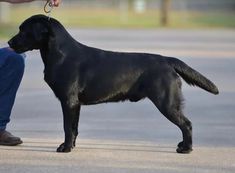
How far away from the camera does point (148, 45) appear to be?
24.8 meters

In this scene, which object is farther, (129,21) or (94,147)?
(129,21)

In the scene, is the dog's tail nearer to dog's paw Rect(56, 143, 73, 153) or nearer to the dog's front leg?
the dog's front leg

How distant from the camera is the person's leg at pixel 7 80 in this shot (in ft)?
25.8

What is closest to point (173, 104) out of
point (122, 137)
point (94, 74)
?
point (94, 74)

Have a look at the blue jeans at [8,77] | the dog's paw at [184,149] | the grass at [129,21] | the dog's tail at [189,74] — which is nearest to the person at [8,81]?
the blue jeans at [8,77]

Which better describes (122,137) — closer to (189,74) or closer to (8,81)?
(189,74)

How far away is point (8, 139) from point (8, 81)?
2.07ft

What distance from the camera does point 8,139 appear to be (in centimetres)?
781

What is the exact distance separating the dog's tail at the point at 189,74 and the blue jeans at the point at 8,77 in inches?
65.2

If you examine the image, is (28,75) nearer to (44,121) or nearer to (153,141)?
(44,121)

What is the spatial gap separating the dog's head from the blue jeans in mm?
462

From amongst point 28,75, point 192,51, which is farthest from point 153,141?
point 192,51

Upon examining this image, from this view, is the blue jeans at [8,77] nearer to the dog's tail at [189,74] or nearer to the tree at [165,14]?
the dog's tail at [189,74]

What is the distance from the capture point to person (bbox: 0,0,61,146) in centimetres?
786
